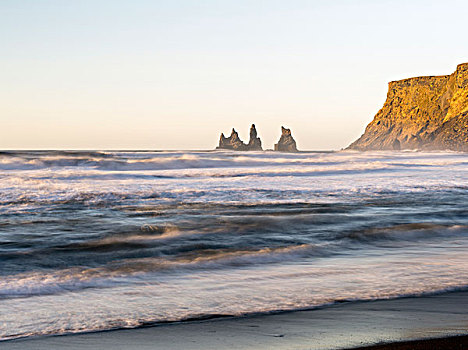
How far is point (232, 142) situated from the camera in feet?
624

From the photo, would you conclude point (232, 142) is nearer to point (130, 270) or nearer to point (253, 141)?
point (253, 141)

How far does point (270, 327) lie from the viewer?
3350 mm

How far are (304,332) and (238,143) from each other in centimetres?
18528

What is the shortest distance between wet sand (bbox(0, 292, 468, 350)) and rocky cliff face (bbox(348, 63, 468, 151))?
129 meters

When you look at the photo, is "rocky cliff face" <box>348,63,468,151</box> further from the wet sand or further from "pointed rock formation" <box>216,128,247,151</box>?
the wet sand

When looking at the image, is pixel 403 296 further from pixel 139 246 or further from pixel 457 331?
pixel 139 246

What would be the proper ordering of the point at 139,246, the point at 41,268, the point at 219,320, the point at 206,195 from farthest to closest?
the point at 206,195 < the point at 139,246 < the point at 41,268 < the point at 219,320

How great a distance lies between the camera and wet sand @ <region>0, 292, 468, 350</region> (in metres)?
2.97

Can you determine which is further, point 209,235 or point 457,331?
point 209,235

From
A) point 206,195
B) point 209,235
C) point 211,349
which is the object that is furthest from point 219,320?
point 206,195

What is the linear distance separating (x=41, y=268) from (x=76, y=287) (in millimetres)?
959

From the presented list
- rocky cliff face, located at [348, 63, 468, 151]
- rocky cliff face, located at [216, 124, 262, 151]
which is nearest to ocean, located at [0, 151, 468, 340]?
rocky cliff face, located at [348, 63, 468, 151]

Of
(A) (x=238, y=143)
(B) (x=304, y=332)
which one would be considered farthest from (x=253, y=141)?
(B) (x=304, y=332)

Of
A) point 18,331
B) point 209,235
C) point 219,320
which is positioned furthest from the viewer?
point 209,235
